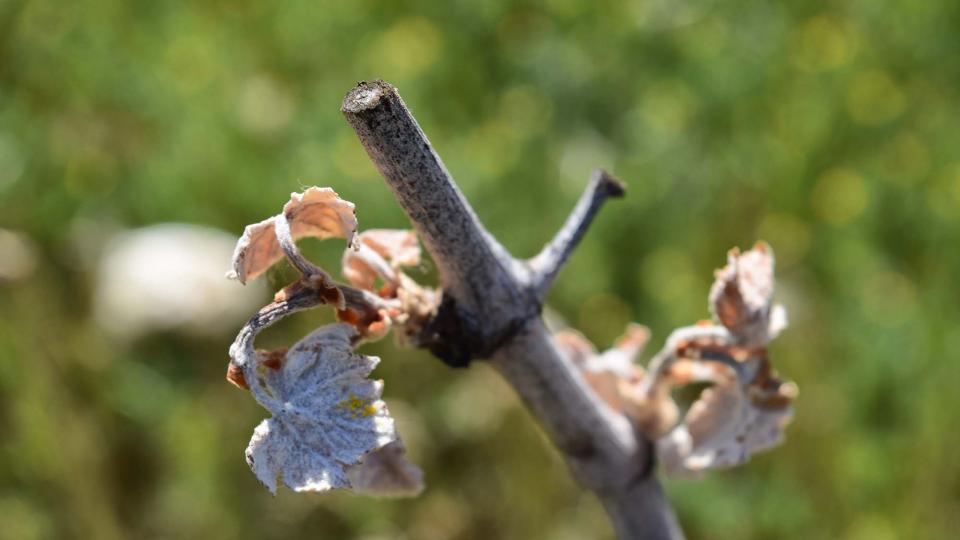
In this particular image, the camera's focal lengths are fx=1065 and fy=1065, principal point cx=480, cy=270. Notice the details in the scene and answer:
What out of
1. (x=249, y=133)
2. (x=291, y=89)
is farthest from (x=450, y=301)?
(x=291, y=89)

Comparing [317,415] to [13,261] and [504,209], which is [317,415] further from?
[504,209]

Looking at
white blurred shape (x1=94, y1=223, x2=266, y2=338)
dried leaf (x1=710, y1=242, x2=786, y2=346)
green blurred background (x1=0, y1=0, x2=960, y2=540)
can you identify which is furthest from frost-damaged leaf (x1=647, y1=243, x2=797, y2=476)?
white blurred shape (x1=94, y1=223, x2=266, y2=338)

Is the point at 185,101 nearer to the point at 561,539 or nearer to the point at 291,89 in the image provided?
the point at 291,89

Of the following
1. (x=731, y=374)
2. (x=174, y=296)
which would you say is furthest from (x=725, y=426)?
(x=174, y=296)

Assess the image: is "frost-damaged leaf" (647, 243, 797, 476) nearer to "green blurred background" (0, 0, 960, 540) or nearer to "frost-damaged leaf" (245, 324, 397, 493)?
"frost-damaged leaf" (245, 324, 397, 493)

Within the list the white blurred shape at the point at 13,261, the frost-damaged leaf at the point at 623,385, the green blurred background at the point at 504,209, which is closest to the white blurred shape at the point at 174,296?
the green blurred background at the point at 504,209

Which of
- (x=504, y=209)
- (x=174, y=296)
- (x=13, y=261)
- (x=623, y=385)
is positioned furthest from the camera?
(x=504, y=209)

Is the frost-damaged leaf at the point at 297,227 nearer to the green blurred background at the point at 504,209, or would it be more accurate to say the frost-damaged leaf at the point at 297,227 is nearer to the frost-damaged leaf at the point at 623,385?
the frost-damaged leaf at the point at 623,385
